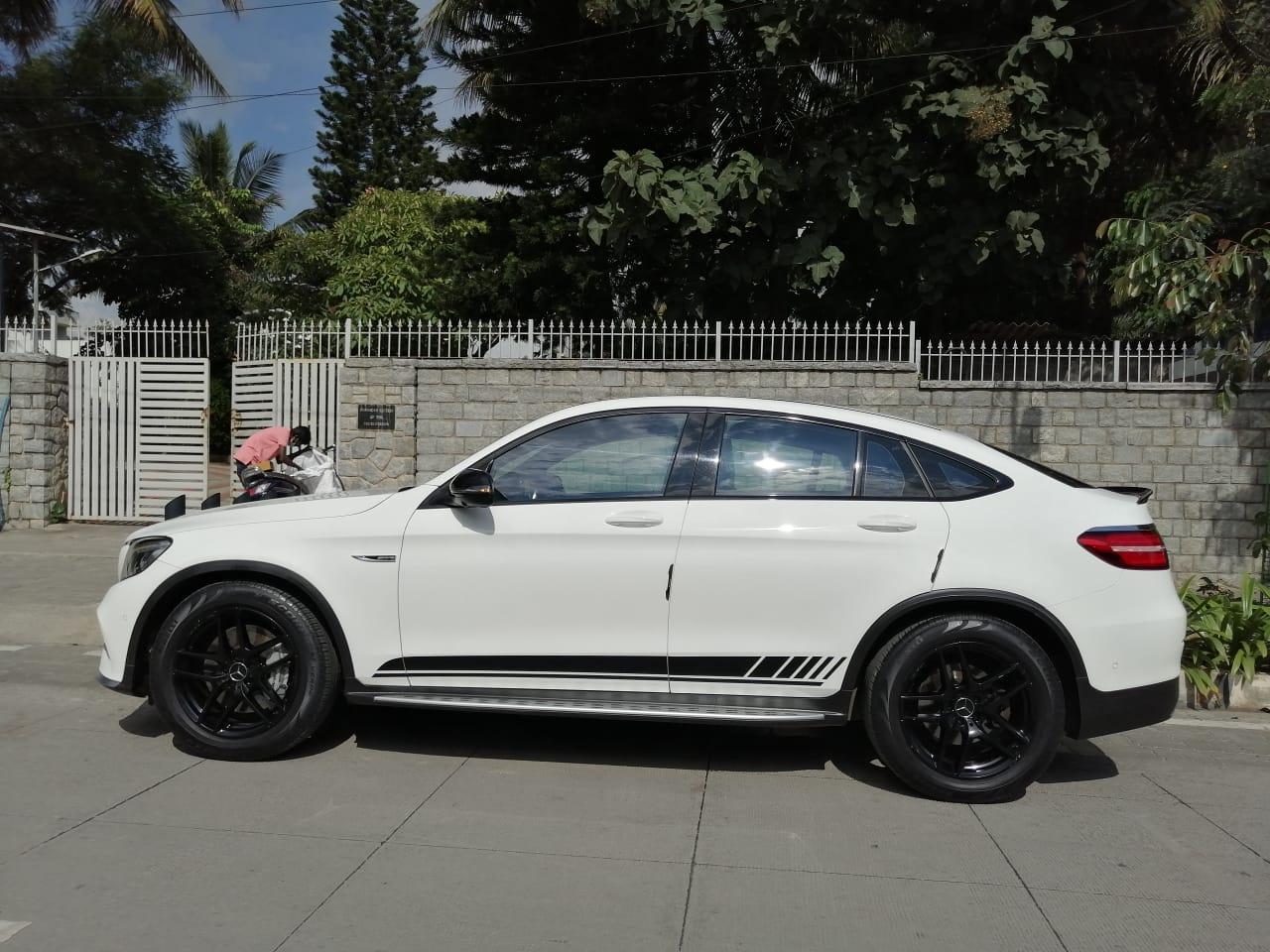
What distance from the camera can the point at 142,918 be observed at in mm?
3268

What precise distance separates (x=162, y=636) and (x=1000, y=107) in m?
10.7

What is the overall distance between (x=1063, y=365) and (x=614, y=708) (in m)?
8.43

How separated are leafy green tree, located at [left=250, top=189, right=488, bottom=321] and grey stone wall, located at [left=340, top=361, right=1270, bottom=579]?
5643 millimetres

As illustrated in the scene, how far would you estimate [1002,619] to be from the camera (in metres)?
4.46

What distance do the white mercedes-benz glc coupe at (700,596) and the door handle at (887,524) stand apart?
0.01 metres

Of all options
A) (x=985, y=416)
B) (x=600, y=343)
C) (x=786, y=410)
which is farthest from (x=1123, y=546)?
(x=600, y=343)

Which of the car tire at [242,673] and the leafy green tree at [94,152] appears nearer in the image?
the car tire at [242,673]

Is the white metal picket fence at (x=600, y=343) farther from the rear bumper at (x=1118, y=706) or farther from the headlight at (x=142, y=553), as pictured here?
the rear bumper at (x=1118, y=706)

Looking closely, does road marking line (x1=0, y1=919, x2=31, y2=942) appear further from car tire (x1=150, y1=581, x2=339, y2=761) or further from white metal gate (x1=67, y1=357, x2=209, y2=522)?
white metal gate (x1=67, y1=357, x2=209, y2=522)

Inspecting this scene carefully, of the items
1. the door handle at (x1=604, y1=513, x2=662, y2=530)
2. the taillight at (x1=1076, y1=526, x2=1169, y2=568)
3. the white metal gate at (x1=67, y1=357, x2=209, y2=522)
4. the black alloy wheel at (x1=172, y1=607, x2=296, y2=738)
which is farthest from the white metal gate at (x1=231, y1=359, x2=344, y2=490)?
the taillight at (x1=1076, y1=526, x2=1169, y2=568)

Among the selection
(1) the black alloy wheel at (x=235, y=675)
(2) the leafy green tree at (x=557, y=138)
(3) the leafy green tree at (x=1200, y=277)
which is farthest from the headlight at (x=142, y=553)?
(2) the leafy green tree at (x=557, y=138)

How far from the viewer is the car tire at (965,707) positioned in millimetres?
4371

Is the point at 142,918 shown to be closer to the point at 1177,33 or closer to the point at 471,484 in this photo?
the point at 471,484

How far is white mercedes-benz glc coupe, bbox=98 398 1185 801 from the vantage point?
4.39m
